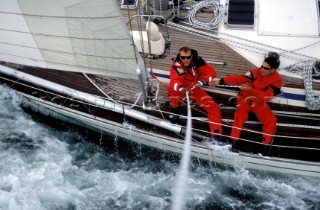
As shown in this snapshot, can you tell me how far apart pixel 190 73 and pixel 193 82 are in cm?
14

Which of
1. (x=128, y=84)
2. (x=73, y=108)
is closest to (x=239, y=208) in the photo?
(x=128, y=84)

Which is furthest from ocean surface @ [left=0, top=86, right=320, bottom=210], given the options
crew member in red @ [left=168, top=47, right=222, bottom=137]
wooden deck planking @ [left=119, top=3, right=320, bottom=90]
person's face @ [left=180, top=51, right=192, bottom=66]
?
person's face @ [left=180, top=51, right=192, bottom=66]

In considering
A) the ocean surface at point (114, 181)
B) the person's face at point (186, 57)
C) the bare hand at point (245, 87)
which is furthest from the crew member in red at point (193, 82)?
the ocean surface at point (114, 181)

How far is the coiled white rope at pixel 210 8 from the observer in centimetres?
573

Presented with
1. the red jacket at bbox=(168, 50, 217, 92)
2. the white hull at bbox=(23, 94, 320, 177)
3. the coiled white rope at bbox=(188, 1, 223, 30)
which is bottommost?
the white hull at bbox=(23, 94, 320, 177)

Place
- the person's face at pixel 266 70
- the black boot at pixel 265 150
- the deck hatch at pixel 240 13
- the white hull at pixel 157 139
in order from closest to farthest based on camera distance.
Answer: the person's face at pixel 266 70
the black boot at pixel 265 150
the white hull at pixel 157 139
the deck hatch at pixel 240 13

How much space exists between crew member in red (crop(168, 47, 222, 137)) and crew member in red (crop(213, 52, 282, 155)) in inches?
8.2

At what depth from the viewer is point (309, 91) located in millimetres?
4855

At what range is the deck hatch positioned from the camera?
18.2 feet

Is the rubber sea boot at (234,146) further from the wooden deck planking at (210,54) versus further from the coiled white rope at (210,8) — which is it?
the coiled white rope at (210,8)

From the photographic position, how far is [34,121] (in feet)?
20.1

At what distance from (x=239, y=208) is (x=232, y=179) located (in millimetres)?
413

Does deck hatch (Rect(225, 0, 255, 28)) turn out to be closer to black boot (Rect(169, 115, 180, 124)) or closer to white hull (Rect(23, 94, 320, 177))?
black boot (Rect(169, 115, 180, 124))

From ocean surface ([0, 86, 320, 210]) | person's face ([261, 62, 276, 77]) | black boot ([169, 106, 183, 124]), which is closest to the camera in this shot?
person's face ([261, 62, 276, 77])
